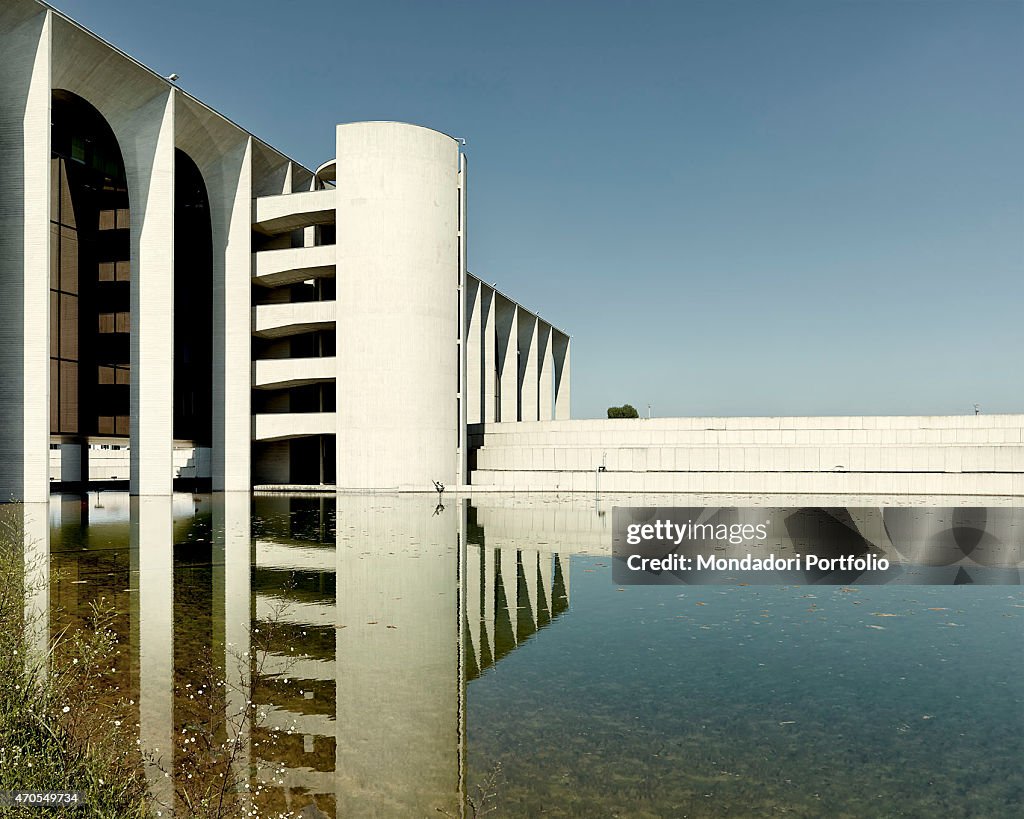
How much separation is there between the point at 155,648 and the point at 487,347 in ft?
178

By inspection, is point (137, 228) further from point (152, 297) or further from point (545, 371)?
point (545, 371)

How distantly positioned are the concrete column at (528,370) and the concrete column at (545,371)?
10.6 ft

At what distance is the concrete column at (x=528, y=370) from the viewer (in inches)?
2904

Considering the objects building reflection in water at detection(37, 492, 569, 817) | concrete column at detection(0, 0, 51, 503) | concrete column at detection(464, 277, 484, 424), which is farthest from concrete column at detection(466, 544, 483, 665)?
concrete column at detection(464, 277, 484, 424)

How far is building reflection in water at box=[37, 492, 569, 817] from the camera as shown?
529 centimetres

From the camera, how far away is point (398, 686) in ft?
23.2

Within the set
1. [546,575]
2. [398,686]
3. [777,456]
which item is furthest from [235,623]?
→ [777,456]

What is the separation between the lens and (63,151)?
37969mm

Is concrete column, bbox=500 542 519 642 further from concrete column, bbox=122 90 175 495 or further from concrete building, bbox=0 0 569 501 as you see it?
concrete building, bbox=0 0 569 501

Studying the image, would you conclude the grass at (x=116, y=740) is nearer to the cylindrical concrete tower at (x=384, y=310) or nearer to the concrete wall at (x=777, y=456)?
the cylindrical concrete tower at (x=384, y=310)

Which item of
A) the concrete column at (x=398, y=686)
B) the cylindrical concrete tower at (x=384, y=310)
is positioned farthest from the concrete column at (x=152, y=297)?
the concrete column at (x=398, y=686)

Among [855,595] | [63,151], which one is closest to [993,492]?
[855,595]

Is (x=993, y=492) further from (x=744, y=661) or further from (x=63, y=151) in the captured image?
(x=63, y=151)

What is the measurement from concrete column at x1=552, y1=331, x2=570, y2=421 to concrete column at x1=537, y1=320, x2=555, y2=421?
14.0 ft
